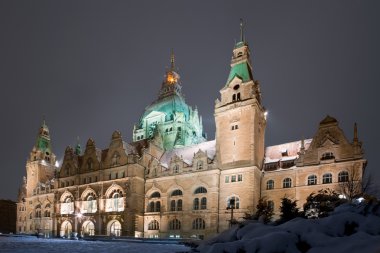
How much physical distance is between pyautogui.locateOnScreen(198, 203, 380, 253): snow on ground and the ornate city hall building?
33.6m

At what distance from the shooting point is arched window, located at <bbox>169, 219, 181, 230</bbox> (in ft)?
171

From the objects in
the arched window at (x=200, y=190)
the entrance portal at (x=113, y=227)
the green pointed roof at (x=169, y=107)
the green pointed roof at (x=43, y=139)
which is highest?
the green pointed roof at (x=169, y=107)

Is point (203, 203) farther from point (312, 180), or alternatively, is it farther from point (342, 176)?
point (342, 176)

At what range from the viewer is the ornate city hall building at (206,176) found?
Answer: 147 feet

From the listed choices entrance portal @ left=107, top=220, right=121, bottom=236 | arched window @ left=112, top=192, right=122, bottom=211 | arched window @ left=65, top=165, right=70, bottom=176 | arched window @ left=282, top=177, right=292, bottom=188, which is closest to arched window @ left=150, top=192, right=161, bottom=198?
arched window @ left=112, top=192, right=122, bottom=211

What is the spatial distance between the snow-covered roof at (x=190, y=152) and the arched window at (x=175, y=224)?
10.5 m

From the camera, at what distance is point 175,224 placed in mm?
52344

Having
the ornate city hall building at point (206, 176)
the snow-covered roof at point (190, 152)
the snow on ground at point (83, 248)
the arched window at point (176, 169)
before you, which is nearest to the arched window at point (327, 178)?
the ornate city hall building at point (206, 176)

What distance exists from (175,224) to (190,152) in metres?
14.5

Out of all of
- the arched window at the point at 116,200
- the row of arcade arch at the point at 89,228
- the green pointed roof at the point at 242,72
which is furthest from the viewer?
the arched window at the point at 116,200

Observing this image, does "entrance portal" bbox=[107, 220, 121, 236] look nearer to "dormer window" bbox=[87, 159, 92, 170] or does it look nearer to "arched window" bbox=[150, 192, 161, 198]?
"arched window" bbox=[150, 192, 161, 198]

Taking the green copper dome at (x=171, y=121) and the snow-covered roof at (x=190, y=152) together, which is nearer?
the snow-covered roof at (x=190, y=152)

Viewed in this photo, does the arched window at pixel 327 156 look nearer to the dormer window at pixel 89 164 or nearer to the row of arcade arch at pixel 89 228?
the row of arcade arch at pixel 89 228

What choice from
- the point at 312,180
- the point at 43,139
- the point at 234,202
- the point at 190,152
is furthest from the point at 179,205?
the point at 43,139
